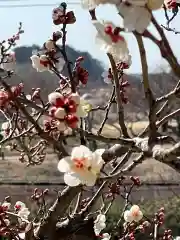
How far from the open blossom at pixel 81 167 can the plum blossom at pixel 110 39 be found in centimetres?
20

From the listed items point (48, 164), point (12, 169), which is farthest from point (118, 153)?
point (48, 164)

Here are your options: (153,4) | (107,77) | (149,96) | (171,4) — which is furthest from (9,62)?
(153,4)

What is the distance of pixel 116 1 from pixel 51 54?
56 cm

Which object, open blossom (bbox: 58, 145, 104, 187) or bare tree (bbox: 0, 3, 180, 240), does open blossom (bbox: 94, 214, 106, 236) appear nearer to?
bare tree (bbox: 0, 3, 180, 240)

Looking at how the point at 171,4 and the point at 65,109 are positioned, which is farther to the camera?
the point at 171,4

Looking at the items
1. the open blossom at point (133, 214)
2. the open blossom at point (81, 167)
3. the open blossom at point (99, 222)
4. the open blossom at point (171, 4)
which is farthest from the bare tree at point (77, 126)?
the open blossom at point (99, 222)

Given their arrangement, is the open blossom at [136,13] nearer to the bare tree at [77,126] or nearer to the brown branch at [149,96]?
the bare tree at [77,126]

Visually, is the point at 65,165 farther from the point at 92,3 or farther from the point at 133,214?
the point at 133,214

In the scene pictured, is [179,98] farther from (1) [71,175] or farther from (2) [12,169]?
(2) [12,169]

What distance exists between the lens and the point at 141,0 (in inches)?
30.6

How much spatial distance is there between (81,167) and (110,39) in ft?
0.81

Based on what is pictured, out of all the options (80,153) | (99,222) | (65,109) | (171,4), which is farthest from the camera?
(99,222)

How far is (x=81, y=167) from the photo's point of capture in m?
0.98

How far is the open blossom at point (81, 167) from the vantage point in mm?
985
